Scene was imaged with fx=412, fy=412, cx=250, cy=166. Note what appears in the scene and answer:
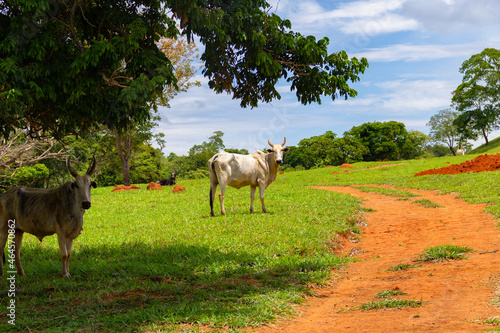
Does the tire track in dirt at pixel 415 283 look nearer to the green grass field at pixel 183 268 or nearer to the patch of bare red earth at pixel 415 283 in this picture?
the patch of bare red earth at pixel 415 283

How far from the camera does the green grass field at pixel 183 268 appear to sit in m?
6.17

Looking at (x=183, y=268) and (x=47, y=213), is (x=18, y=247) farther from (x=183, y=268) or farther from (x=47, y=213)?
(x=183, y=268)

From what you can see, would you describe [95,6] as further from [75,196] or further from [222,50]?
[75,196]

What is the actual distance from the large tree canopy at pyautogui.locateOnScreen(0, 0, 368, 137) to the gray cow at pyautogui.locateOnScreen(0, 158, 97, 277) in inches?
57.8

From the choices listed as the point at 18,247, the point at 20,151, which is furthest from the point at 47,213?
the point at 20,151

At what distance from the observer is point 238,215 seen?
47.1ft

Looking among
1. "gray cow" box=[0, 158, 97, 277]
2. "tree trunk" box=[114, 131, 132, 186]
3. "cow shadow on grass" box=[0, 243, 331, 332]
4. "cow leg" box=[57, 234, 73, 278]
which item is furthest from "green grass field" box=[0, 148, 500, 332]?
"tree trunk" box=[114, 131, 132, 186]

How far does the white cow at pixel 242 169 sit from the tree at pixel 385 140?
4822 centimetres

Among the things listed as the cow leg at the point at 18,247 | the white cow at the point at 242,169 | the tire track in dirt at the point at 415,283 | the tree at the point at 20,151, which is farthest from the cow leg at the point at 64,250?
the tree at the point at 20,151

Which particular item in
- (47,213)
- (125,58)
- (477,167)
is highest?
(125,58)

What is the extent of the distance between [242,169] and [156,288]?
750 centimetres

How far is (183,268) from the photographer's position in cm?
880

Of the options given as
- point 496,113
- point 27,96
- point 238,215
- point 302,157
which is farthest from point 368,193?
point 496,113

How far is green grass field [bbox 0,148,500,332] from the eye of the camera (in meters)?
6.17
